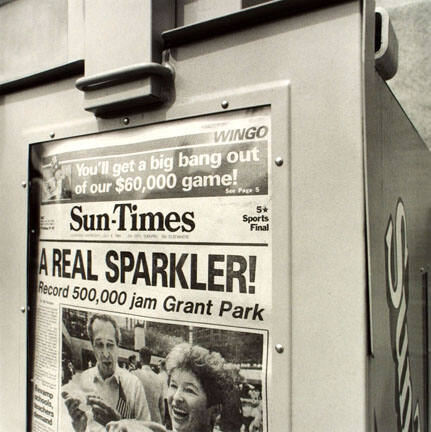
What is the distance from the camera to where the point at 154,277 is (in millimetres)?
652

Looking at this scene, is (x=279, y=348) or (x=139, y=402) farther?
(x=139, y=402)

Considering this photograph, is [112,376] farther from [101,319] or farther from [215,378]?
[215,378]

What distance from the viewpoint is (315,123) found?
1.71 feet

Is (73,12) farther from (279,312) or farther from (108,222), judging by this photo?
(279,312)

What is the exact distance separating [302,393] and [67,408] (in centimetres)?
44

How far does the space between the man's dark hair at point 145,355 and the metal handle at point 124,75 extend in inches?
16.0

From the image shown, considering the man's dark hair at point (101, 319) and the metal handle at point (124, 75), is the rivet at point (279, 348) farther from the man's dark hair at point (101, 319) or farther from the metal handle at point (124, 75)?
the metal handle at point (124, 75)

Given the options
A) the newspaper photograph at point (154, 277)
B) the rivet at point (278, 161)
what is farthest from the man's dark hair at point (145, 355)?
the rivet at point (278, 161)

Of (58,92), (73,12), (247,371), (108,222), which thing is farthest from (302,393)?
(73,12)

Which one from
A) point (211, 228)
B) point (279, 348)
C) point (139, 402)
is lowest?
point (139, 402)

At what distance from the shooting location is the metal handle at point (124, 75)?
2.05 feet

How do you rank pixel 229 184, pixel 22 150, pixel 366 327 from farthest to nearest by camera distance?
pixel 22 150, pixel 229 184, pixel 366 327

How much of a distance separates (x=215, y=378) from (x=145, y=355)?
12 cm

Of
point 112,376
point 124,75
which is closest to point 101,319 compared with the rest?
point 112,376
